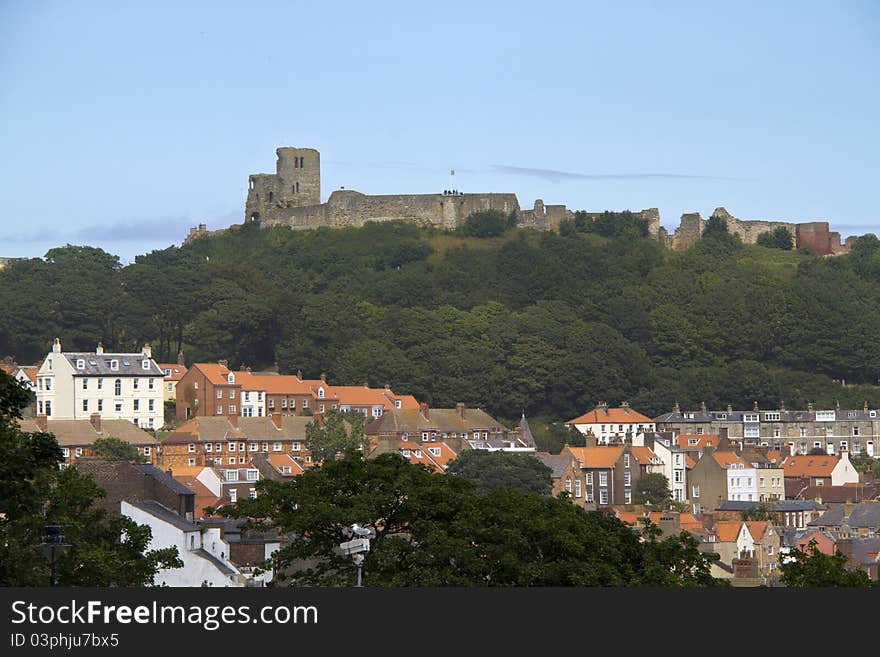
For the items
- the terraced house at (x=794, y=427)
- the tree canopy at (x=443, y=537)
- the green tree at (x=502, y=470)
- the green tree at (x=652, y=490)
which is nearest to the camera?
the tree canopy at (x=443, y=537)

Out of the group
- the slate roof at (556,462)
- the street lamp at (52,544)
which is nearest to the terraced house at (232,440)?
the slate roof at (556,462)

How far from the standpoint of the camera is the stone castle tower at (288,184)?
124 meters

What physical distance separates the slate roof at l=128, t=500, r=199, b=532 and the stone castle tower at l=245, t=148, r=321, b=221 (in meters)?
83.9

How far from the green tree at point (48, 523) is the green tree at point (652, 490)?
171ft

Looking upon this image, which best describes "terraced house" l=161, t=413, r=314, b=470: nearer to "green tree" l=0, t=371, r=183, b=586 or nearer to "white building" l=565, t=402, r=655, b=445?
"white building" l=565, t=402, r=655, b=445

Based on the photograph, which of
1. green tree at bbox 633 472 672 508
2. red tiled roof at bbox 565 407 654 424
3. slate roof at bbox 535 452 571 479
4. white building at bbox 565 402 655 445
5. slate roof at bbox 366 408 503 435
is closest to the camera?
slate roof at bbox 535 452 571 479

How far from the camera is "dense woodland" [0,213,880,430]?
10119 centimetres

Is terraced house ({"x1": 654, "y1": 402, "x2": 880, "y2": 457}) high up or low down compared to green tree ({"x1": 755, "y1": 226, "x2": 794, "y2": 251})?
down

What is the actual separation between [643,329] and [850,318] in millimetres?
11793

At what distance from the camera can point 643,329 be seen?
114 metres

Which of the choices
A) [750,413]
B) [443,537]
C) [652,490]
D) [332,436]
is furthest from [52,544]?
[750,413]

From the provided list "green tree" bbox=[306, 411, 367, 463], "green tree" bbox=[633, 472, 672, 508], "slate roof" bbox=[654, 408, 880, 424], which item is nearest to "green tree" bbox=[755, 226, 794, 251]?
"slate roof" bbox=[654, 408, 880, 424]

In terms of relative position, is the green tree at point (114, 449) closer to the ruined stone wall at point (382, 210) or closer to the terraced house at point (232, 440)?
the terraced house at point (232, 440)

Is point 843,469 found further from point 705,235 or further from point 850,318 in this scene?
point 705,235
